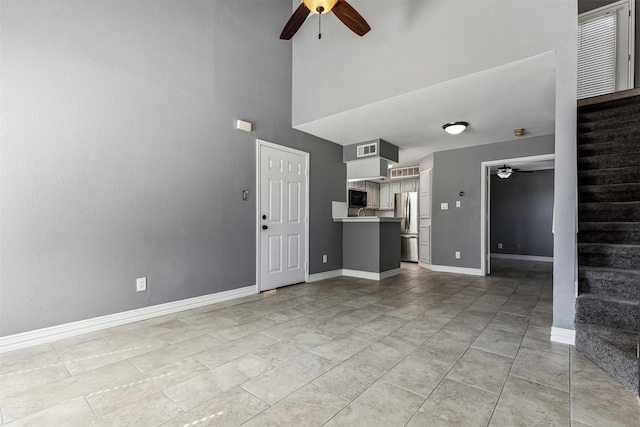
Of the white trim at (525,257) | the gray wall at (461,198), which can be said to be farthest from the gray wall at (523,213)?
the gray wall at (461,198)

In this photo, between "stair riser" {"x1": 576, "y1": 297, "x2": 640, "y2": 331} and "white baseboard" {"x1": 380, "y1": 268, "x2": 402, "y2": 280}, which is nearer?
"stair riser" {"x1": 576, "y1": 297, "x2": 640, "y2": 331}

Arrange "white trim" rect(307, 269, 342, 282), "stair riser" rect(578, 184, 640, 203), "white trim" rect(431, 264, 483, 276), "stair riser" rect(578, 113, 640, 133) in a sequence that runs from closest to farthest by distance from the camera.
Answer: "stair riser" rect(578, 184, 640, 203) < "stair riser" rect(578, 113, 640, 133) < "white trim" rect(307, 269, 342, 282) < "white trim" rect(431, 264, 483, 276)

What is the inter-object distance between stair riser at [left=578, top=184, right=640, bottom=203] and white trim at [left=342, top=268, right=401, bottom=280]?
2.82 m

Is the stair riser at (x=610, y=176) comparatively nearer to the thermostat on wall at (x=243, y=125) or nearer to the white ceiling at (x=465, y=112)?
the white ceiling at (x=465, y=112)

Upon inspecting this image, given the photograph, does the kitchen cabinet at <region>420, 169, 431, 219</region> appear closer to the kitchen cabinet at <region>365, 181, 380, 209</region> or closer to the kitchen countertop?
the kitchen countertop

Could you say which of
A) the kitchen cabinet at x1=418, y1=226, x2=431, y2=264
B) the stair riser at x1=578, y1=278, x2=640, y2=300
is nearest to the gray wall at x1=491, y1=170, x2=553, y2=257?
the kitchen cabinet at x1=418, y1=226, x2=431, y2=264

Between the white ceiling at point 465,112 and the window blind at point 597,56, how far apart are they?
68 cm

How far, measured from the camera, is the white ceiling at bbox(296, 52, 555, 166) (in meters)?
2.90

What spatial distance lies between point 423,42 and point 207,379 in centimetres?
359

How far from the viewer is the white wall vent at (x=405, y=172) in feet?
23.7

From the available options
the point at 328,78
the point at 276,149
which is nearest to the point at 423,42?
the point at 328,78

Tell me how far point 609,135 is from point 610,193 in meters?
0.74

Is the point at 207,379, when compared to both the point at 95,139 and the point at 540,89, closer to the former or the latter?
the point at 95,139

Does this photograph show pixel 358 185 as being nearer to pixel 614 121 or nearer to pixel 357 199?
pixel 357 199
